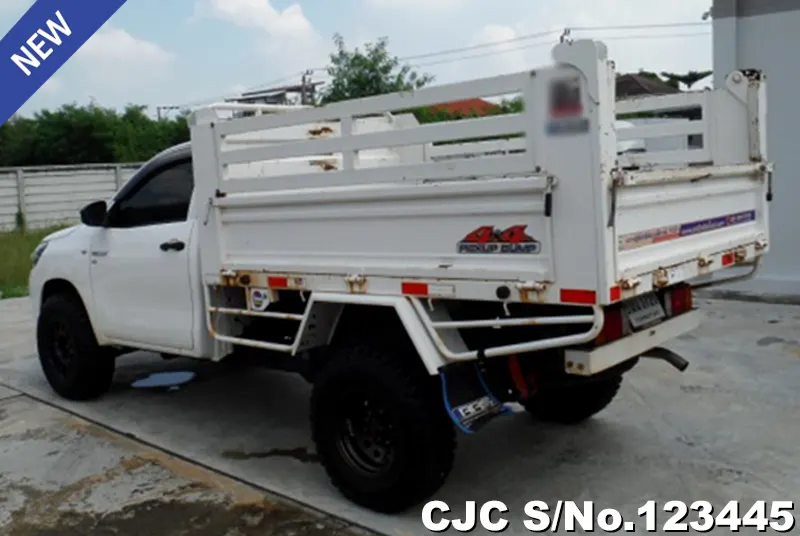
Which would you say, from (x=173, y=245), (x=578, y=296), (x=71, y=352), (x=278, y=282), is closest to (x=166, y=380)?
(x=71, y=352)

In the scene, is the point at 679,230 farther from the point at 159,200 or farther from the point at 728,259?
the point at 159,200

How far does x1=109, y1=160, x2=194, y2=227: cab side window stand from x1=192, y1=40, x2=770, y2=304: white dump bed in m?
0.55

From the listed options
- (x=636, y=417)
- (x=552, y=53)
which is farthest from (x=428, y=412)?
(x=636, y=417)

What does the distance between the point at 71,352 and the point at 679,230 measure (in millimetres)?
4366

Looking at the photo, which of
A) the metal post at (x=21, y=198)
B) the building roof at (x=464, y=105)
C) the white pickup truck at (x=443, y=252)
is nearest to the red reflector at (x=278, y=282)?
the white pickup truck at (x=443, y=252)

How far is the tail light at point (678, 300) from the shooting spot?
4227 millimetres

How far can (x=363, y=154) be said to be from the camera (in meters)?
5.50

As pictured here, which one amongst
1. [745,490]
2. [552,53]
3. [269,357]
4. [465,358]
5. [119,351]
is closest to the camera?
[552,53]

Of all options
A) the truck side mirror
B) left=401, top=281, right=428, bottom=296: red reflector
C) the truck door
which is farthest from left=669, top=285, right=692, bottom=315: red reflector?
the truck side mirror

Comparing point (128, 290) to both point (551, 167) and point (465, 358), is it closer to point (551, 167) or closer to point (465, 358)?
point (465, 358)

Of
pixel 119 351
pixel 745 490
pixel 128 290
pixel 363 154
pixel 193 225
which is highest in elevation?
pixel 363 154

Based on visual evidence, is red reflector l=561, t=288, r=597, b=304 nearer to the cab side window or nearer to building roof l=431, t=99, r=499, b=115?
building roof l=431, t=99, r=499, b=115

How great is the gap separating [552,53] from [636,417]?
276 centimetres

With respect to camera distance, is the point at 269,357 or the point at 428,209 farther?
the point at 269,357
